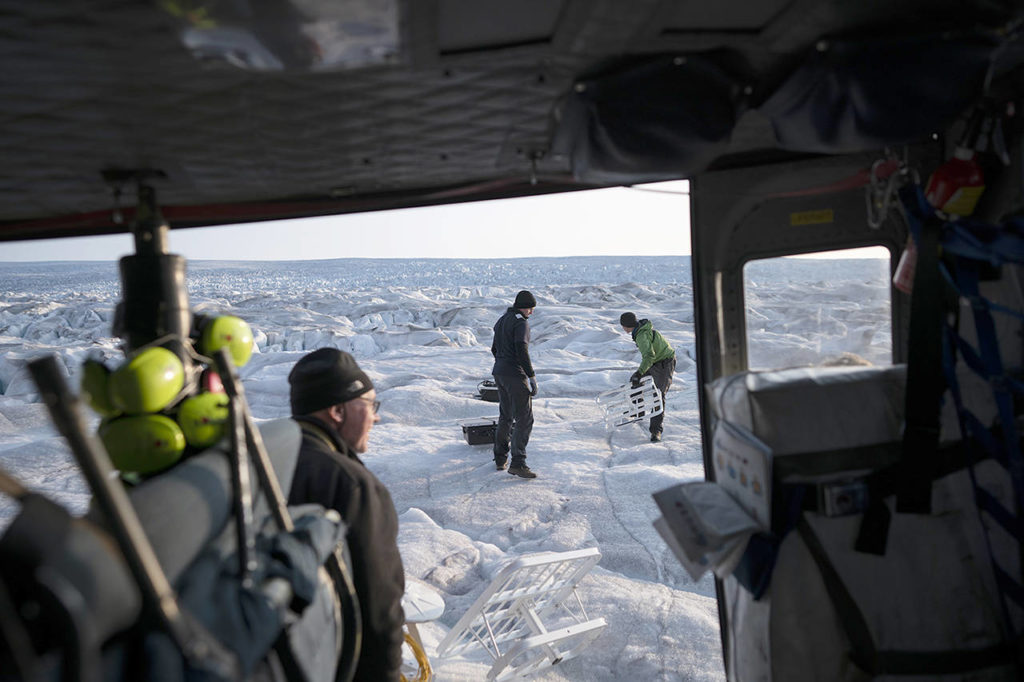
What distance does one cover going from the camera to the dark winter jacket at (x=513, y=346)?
8945mm

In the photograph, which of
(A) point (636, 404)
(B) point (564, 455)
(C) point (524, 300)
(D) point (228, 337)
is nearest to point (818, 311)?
(D) point (228, 337)

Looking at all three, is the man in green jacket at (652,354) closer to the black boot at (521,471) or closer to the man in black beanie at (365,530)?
the black boot at (521,471)

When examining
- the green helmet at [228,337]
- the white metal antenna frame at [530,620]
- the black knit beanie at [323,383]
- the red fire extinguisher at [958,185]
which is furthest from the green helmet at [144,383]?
the white metal antenna frame at [530,620]

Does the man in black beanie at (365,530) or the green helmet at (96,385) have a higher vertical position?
the green helmet at (96,385)

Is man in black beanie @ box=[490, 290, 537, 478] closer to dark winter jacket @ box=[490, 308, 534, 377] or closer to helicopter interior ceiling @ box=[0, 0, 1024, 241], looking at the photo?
dark winter jacket @ box=[490, 308, 534, 377]

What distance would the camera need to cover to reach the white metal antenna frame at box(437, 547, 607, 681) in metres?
4.25

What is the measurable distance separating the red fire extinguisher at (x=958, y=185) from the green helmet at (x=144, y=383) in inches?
97.9

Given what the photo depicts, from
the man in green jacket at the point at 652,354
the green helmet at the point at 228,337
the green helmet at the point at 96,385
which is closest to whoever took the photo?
the green helmet at the point at 96,385

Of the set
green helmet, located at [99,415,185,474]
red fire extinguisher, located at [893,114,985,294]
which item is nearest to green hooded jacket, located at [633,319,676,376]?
red fire extinguisher, located at [893,114,985,294]

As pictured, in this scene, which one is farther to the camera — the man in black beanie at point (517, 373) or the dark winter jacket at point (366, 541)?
the man in black beanie at point (517, 373)

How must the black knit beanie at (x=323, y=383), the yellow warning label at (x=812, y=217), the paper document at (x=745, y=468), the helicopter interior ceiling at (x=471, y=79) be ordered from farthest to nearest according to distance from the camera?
the yellow warning label at (x=812, y=217), the black knit beanie at (x=323, y=383), the paper document at (x=745, y=468), the helicopter interior ceiling at (x=471, y=79)

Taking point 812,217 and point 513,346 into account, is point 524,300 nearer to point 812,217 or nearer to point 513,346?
point 513,346

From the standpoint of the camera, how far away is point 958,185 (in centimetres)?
252

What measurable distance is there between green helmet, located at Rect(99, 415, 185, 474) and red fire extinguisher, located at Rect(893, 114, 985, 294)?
8.20 ft
